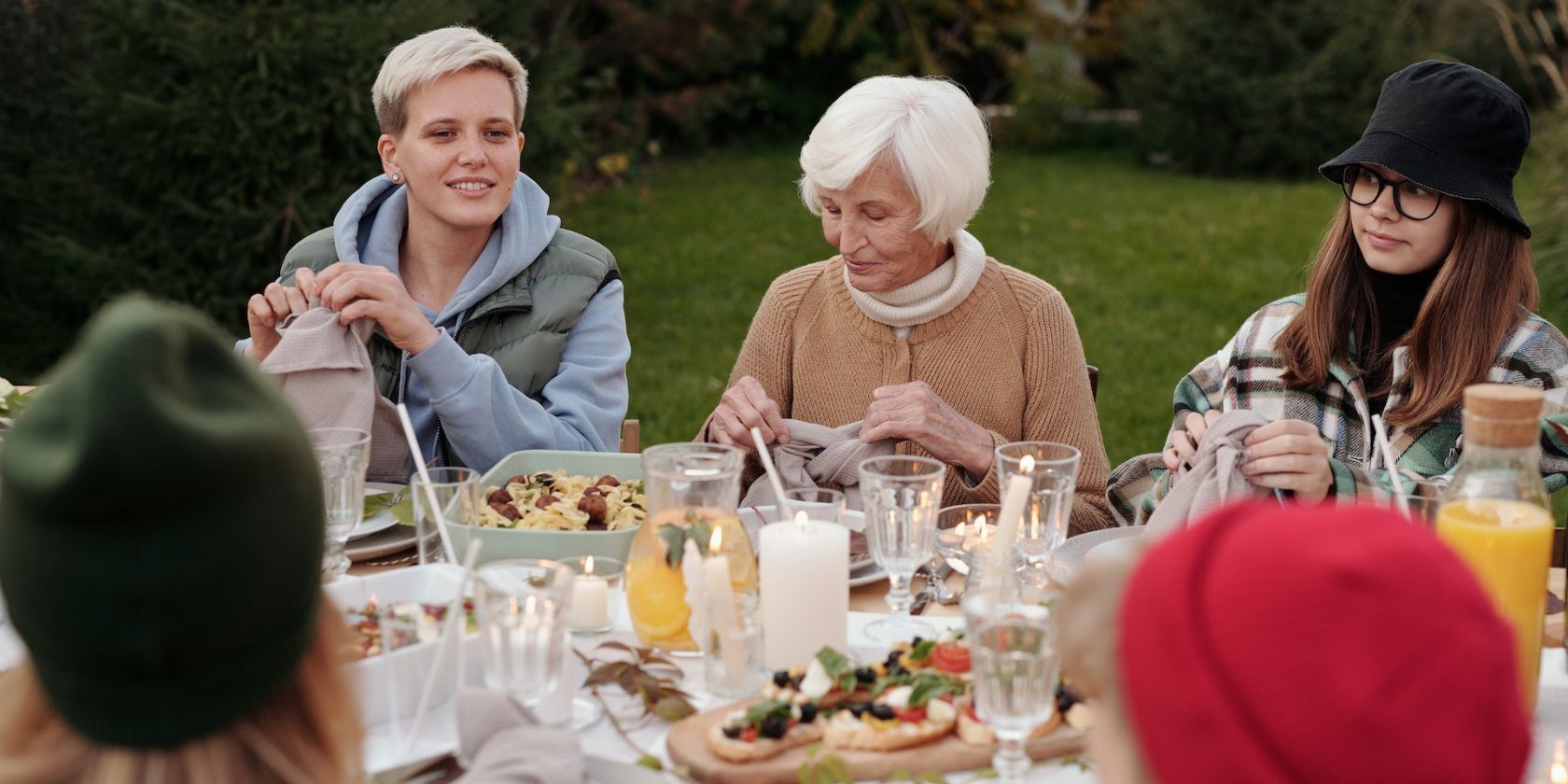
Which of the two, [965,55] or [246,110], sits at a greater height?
[965,55]

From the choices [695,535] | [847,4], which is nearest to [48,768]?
[695,535]

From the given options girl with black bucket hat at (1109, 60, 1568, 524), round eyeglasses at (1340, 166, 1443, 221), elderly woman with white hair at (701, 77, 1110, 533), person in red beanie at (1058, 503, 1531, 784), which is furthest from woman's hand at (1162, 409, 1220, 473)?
person in red beanie at (1058, 503, 1531, 784)

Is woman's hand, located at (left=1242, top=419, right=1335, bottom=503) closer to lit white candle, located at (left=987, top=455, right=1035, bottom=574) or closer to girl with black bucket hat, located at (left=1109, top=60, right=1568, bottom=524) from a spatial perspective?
girl with black bucket hat, located at (left=1109, top=60, right=1568, bottom=524)

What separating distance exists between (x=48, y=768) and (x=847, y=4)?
535 inches

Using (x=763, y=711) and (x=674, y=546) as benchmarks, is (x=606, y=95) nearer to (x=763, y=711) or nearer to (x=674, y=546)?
(x=674, y=546)

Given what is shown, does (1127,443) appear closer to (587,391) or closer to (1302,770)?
(587,391)

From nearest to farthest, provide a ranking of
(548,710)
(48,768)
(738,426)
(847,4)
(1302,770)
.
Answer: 1. (1302,770)
2. (48,768)
3. (548,710)
4. (738,426)
5. (847,4)

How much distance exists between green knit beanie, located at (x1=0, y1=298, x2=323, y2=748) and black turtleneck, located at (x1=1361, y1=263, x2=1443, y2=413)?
2.35 m

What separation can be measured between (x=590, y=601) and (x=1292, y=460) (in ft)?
3.82

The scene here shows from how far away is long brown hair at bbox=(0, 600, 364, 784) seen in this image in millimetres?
1395

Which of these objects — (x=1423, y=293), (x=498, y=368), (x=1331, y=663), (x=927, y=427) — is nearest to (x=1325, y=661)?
(x=1331, y=663)

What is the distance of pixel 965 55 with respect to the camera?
573 inches

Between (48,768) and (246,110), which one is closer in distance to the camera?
(48,768)

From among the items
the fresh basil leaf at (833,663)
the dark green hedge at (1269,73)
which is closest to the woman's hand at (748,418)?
the fresh basil leaf at (833,663)
